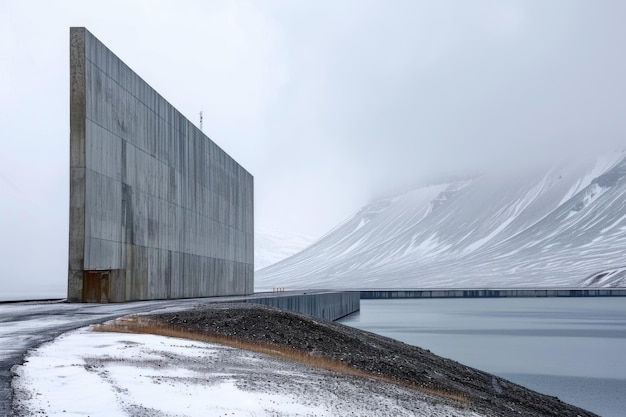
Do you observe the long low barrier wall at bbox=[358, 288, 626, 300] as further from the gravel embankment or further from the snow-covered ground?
the snow-covered ground

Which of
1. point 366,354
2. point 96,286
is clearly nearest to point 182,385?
point 366,354

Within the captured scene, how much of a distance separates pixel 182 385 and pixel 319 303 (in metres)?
53.2

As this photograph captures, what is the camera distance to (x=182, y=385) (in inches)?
482

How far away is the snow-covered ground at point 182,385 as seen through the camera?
10.6m

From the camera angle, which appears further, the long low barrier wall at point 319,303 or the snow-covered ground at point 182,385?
the long low barrier wall at point 319,303

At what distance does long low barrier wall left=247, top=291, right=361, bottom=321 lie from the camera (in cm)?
5022

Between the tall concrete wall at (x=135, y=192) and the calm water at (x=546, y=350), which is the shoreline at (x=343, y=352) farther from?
the tall concrete wall at (x=135, y=192)

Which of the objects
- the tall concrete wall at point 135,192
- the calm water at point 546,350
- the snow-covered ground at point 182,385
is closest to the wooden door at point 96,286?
the tall concrete wall at point 135,192

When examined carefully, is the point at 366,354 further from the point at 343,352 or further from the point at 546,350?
the point at 546,350

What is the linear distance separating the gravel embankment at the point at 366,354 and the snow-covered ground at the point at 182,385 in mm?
5320

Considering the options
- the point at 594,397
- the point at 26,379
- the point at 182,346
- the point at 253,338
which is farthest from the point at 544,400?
the point at 26,379

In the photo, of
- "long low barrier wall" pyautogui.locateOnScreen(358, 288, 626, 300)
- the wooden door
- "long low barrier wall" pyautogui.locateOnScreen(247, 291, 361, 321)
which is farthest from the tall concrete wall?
"long low barrier wall" pyautogui.locateOnScreen(358, 288, 626, 300)

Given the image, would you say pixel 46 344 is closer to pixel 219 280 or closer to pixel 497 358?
pixel 497 358

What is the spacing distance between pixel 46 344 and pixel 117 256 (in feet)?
74.6
